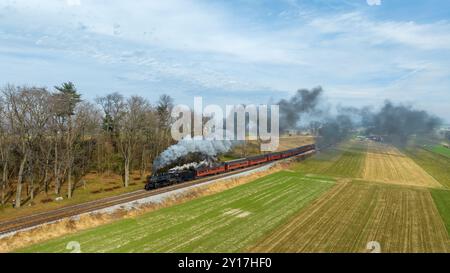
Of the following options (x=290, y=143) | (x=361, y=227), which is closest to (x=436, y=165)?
(x=290, y=143)

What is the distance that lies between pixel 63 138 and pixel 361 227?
5087 cm

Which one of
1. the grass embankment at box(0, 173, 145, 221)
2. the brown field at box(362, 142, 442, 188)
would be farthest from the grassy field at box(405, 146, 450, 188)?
the grass embankment at box(0, 173, 145, 221)

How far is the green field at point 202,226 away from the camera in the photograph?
23.2m

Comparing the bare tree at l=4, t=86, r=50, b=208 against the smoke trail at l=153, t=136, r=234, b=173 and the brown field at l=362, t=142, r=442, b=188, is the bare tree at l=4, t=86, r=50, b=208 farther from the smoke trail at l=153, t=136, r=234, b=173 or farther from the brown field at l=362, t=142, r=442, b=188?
the brown field at l=362, t=142, r=442, b=188

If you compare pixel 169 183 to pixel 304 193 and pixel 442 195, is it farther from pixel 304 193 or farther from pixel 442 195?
pixel 442 195

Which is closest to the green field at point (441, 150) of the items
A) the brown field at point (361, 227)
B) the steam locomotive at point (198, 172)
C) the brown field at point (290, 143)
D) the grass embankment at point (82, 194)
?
the brown field at point (290, 143)

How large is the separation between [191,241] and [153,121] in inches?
2084

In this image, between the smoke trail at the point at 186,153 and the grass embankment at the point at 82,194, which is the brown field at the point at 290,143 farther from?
the grass embankment at the point at 82,194

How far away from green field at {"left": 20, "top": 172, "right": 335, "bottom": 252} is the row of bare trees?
21.1m

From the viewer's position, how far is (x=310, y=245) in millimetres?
23938

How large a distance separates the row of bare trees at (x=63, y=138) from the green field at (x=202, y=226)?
21124 mm

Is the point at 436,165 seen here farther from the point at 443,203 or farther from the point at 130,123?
the point at 130,123

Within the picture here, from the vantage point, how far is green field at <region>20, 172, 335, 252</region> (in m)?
23.2

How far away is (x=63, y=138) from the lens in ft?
180
